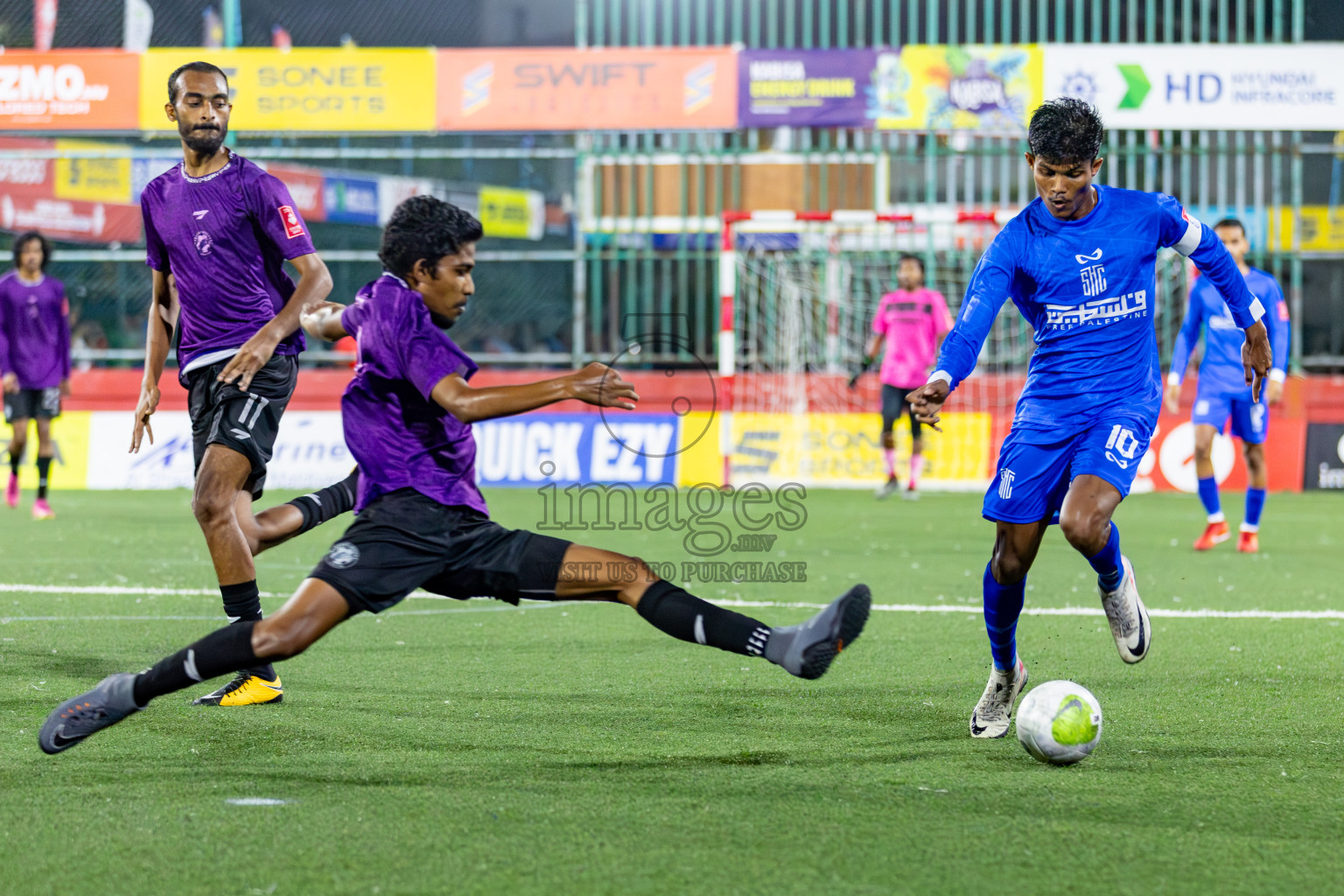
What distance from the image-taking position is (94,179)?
19312 millimetres

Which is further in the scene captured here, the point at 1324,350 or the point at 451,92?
the point at 1324,350

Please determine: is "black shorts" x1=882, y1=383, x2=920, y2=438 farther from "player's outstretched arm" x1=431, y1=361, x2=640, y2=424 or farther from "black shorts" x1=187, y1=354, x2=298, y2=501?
"player's outstretched arm" x1=431, y1=361, x2=640, y2=424

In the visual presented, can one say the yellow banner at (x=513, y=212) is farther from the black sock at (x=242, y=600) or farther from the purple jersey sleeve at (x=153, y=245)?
the black sock at (x=242, y=600)

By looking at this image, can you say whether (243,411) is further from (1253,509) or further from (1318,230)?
(1318,230)

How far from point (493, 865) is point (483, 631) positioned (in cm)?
377

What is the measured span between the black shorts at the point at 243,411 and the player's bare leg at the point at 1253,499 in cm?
783

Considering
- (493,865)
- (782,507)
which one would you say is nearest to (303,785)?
(493,865)

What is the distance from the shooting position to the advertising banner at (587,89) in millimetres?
17359

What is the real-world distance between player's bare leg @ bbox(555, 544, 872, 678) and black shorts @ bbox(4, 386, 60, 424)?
1062 centimetres

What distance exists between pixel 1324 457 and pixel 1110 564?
13.4 meters

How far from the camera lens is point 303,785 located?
3803 mm

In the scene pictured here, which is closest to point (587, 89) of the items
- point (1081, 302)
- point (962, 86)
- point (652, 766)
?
point (962, 86)

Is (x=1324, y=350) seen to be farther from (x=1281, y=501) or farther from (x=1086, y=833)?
(x=1086, y=833)

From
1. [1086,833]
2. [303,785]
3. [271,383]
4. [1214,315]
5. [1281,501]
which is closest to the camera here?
[1086,833]
